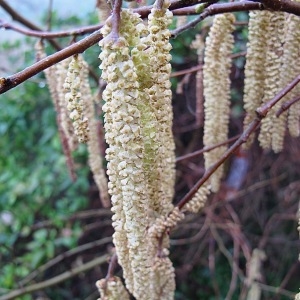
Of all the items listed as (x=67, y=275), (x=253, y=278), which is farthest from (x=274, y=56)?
(x=67, y=275)

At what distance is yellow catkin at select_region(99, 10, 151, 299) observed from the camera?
48cm

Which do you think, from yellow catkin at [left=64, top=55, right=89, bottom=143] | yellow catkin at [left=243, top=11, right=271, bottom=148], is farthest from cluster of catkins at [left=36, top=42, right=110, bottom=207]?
yellow catkin at [left=243, top=11, right=271, bottom=148]

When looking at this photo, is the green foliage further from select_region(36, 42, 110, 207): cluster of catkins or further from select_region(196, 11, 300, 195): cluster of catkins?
select_region(196, 11, 300, 195): cluster of catkins

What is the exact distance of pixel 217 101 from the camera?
917 millimetres

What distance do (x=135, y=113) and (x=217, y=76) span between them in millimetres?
405

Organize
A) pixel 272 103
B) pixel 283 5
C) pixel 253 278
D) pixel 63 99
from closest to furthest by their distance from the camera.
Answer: pixel 283 5, pixel 272 103, pixel 63 99, pixel 253 278

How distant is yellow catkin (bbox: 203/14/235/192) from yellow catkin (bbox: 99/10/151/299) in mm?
330

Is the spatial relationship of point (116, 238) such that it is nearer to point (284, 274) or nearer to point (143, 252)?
point (143, 252)

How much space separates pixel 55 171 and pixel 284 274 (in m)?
0.97

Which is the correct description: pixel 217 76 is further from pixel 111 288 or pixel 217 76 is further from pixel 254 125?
pixel 111 288

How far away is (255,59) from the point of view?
2.77 ft

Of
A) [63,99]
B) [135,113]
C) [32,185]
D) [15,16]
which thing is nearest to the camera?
[135,113]

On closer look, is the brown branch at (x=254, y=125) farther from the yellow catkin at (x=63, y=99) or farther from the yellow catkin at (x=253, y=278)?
the yellow catkin at (x=253, y=278)

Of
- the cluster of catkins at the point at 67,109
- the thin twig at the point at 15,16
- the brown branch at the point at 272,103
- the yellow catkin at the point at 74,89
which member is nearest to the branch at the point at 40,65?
the yellow catkin at the point at 74,89
